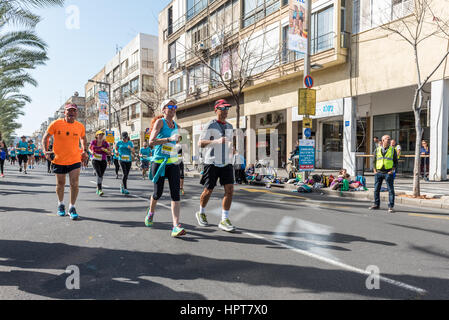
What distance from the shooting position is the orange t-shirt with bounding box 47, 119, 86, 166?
5.83m

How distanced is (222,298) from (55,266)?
1923mm

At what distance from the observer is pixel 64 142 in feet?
19.3

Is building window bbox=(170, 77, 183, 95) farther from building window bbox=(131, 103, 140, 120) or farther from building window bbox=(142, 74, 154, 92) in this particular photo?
building window bbox=(131, 103, 140, 120)

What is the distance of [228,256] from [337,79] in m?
14.7

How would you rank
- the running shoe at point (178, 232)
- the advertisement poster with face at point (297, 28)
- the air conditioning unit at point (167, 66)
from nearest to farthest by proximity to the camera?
the running shoe at point (178, 232) → the advertisement poster with face at point (297, 28) → the air conditioning unit at point (167, 66)

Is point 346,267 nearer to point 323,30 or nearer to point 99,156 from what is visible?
point 99,156

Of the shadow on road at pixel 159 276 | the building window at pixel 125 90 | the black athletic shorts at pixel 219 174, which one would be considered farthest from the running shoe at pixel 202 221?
the building window at pixel 125 90

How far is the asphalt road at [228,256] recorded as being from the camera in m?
2.87

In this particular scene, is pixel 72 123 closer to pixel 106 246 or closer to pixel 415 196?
pixel 106 246

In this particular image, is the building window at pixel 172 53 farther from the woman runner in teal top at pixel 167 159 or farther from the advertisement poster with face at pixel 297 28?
the woman runner in teal top at pixel 167 159

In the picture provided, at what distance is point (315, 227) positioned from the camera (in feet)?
17.5

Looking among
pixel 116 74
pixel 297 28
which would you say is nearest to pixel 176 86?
pixel 297 28

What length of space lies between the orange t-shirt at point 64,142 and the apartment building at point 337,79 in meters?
10.8
